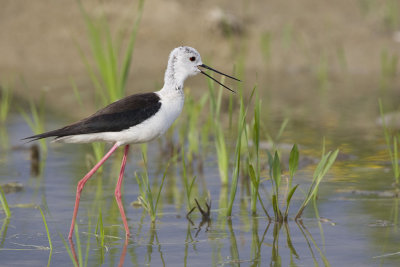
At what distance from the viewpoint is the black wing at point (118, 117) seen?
5.26 metres

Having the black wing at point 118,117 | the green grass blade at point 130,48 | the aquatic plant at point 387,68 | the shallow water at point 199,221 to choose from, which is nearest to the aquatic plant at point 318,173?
the shallow water at point 199,221

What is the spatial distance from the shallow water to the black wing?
69 centimetres

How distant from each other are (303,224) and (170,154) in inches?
98.7

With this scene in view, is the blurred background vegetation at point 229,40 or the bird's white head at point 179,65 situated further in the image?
the blurred background vegetation at point 229,40

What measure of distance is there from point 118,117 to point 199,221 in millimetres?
937

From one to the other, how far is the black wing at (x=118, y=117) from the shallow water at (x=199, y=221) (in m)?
0.69

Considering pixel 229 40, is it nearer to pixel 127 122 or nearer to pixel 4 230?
pixel 127 122

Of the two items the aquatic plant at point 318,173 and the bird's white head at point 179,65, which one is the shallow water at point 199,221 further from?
the bird's white head at point 179,65

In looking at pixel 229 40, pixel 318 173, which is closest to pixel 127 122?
pixel 318 173

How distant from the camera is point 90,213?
5.84 meters

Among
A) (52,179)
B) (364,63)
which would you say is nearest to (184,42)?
(364,63)

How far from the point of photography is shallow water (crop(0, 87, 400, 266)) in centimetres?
474

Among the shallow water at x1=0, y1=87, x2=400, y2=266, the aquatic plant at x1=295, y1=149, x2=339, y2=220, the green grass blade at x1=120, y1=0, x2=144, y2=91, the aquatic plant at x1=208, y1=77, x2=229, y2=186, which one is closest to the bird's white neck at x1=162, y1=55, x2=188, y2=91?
the aquatic plant at x1=208, y1=77, x2=229, y2=186

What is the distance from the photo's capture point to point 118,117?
5344mm
